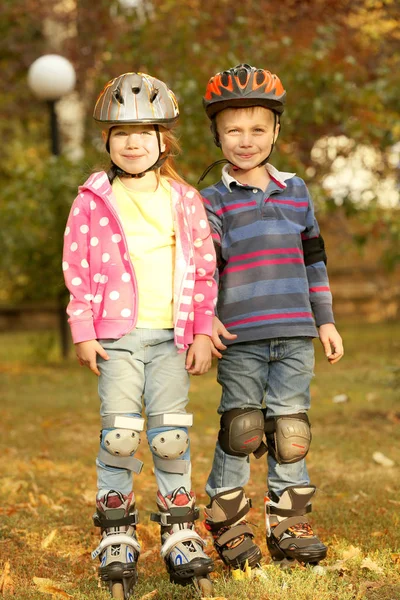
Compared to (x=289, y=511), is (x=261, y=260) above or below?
above

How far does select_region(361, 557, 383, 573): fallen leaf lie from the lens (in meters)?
3.56

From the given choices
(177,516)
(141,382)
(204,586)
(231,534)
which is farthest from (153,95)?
(204,586)

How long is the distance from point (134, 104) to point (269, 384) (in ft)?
4.05

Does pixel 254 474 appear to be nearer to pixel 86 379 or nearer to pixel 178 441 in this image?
pixel 178 441

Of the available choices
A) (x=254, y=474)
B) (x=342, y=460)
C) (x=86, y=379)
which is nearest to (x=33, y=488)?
(x=254, y=474)

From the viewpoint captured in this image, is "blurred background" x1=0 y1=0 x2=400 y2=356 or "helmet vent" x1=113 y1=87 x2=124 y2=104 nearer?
"helmet vent" x1=113 y1=87 x2=124 y2=104

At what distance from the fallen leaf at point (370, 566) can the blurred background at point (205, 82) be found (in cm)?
556

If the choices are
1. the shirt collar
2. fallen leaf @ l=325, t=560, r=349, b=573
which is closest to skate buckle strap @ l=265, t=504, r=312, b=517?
fallen leaf @ l=325, t=560, r=349, b=573

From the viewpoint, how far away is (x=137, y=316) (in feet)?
11.5

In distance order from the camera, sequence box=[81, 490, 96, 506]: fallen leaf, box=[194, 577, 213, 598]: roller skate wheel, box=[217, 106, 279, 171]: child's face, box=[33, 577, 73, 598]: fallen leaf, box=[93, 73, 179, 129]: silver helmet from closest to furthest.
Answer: box=[194, 577, 213, 598]: roller skate wheel → box=[33, 577, 73, 598]: fallen leaf → box=[93, 73, 179, 129]: silver helmet → box=[217, 106, 279, 171]: child's face → box=[81, 490, 96, 506]: fallen leaf

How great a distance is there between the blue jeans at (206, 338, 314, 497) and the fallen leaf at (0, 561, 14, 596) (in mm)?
853

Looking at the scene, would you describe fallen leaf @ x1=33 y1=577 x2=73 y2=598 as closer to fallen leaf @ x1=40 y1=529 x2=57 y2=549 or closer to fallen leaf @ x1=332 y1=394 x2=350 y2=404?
fallen leaf @ x1=40 y1=529 x2=57 y2=549

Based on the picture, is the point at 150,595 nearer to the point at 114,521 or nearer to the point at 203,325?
the point at 114,521

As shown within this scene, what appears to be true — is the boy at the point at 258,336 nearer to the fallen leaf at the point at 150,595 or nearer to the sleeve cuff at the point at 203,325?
the sleeve cuff at the point at 203,325
